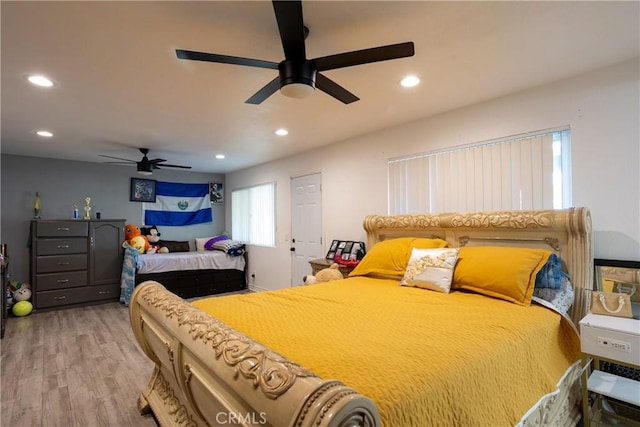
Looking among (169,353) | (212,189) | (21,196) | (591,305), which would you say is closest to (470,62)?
(591,305)

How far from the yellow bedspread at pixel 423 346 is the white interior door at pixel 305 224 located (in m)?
2.41

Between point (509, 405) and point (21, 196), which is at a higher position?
point (21, 196)

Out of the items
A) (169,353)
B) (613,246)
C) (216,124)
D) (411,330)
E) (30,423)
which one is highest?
(216,124)

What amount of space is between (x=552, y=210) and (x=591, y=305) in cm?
67

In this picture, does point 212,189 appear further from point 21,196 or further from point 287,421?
point 287,421

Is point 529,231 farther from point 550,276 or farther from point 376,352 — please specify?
point 376,352

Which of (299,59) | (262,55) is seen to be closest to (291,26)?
→ (299,59)

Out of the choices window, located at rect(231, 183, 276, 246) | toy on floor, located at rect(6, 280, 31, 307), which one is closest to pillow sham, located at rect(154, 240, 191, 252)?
window, located at rect(231, 183, 276, 246)

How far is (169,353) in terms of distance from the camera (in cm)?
152

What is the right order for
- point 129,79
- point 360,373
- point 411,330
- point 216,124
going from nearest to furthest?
1. point 360,373
2. point 411,330
3. point 129,79
4. point 216,124

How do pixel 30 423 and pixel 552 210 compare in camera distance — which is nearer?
pixel 30 423

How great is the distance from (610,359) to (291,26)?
2390 mm

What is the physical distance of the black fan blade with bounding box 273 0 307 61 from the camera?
1.25m

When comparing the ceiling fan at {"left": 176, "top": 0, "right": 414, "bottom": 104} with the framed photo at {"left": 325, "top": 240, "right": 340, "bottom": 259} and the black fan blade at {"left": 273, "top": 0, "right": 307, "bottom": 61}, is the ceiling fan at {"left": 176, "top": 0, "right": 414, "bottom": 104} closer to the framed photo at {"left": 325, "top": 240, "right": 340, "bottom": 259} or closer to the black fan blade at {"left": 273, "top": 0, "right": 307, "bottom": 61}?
the black fan blade at {"left": 273, "top": 0, "right": 307, "bottom": 61}
